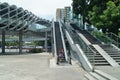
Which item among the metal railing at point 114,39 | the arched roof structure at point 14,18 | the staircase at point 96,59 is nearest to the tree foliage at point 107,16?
the metal railing at point 114,39

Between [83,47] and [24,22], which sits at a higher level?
[24,22]

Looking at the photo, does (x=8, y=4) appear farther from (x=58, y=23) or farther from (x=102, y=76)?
(x=102, y=76)

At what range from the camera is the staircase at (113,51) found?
21475 millimetres

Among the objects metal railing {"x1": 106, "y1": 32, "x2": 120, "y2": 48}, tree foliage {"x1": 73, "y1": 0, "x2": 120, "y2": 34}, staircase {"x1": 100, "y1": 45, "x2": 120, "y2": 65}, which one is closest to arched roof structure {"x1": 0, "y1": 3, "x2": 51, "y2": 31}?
tree foliage {"x1": 73, "y1": 0, "x2": 120, "y2": 34}

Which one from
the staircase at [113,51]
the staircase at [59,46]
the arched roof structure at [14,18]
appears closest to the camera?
the staircase at [113,51]

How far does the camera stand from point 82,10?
3897cm

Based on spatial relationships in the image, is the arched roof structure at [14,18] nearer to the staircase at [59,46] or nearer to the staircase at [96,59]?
the staircase at [59,46]

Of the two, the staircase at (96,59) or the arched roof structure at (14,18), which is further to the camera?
the arched roof structure at (14,18)

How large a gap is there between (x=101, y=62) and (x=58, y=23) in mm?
22201

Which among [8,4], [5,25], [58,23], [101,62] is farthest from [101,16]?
[8,4]

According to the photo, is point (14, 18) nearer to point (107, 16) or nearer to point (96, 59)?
A: point (107, 16)

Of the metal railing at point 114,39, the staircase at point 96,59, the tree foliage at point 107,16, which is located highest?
the tree foliage at point 107,16

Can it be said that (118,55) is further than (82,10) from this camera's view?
No

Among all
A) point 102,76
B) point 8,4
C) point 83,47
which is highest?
point 8,4
